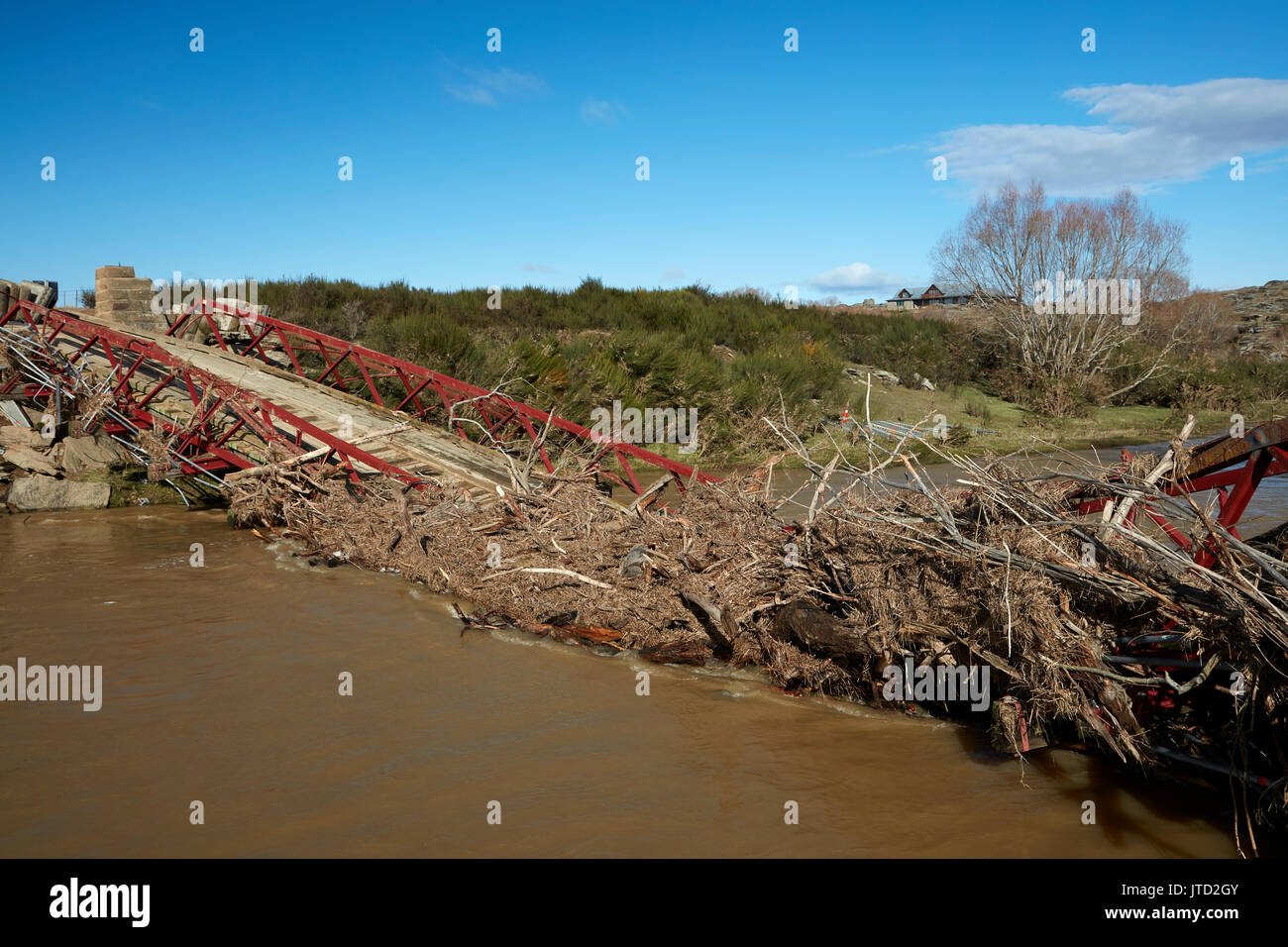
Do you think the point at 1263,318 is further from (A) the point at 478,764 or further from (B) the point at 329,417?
(A) the point at 478,764

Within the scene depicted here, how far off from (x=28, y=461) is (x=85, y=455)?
0.64 m

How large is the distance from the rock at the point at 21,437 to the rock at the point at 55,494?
35.2 inches

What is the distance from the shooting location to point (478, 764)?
4.67 m

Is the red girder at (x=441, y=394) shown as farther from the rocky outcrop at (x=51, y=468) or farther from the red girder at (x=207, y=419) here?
the rocky outcrop at (x=51, y=468)

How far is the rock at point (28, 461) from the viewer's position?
1097 cm

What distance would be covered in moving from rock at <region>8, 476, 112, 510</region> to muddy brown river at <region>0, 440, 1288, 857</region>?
4497 millimetres


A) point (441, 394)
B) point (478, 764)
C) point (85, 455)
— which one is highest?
point (441, 394)

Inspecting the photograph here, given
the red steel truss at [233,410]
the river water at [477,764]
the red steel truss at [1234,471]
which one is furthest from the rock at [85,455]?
the red steel truss at [1234,471]

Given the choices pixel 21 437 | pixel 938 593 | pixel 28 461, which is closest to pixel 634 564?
pixel 938 593

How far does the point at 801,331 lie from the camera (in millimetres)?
25906
